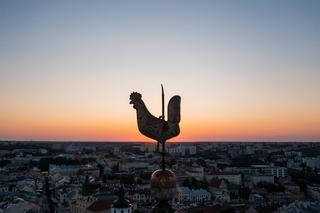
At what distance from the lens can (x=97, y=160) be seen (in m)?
104

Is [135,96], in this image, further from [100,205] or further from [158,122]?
[100,205]

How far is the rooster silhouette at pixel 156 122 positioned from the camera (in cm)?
309

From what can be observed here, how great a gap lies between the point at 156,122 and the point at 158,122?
12 mm

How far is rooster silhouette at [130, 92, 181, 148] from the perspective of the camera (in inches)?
122

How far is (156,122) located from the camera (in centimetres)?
309

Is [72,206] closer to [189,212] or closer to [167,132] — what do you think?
[189,212]

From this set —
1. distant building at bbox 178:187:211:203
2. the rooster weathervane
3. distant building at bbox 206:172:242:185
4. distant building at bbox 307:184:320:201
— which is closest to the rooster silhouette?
the rooster weathervane

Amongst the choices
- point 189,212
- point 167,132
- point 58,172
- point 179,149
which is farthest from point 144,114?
point 179,149

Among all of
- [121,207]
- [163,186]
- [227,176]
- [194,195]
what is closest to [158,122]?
[163,186]

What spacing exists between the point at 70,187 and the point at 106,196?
1582 cm

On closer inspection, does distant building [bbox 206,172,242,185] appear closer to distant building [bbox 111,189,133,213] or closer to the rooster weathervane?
distant building [bbox 111,189,133,213]

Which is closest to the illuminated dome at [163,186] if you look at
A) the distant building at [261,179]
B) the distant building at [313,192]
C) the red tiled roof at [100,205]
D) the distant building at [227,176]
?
the red tiled roof at [100,205]

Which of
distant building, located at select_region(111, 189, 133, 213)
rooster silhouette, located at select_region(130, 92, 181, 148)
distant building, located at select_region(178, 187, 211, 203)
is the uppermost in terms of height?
rooster silhouette, located at select_region(130, 92, 181, 148)

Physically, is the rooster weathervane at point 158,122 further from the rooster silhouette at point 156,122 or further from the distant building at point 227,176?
the distant building at point 227,176
